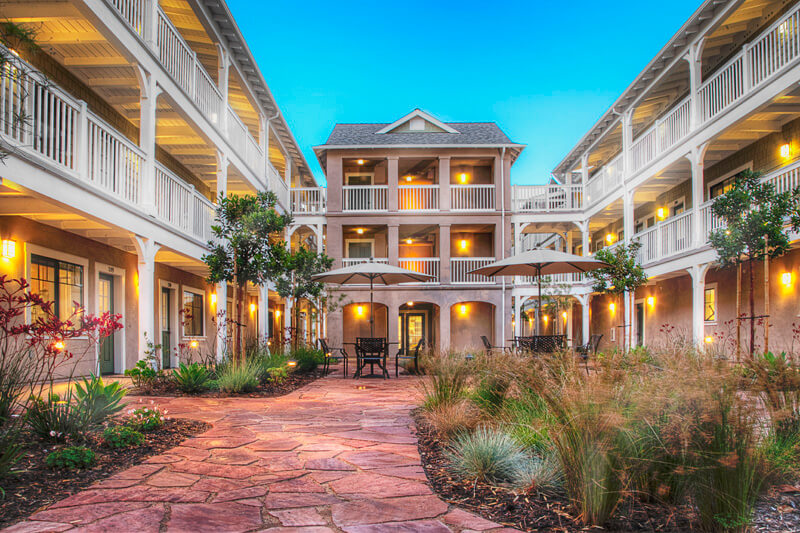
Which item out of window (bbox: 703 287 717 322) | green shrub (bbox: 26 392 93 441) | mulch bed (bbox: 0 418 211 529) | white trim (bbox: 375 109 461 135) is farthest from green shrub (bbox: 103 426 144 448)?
white trim (bbox: 375 109 461 135)

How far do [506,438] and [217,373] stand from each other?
6026mm

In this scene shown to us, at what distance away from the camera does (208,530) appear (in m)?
2.79

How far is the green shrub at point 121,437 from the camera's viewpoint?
4.26m

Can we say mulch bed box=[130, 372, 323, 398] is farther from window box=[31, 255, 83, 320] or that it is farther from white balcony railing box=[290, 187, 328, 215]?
white balcony railing box=[290, 187, 328, 215]

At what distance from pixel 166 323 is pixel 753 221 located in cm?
1232

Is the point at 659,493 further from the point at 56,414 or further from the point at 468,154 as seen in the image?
the point at 468,154

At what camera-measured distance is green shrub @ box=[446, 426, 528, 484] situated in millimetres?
3623

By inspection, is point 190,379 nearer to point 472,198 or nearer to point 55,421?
point 55,421

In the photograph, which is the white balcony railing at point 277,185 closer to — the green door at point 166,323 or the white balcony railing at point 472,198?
the green door at point 166,323

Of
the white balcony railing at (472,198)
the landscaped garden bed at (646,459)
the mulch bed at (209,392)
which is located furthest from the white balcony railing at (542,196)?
the landscaped garden bed at (646,459)

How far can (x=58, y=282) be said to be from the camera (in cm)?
917

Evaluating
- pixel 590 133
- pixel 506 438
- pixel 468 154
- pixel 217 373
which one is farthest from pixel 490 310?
pixel 506 438

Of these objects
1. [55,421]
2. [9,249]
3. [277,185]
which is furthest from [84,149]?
[277,185]

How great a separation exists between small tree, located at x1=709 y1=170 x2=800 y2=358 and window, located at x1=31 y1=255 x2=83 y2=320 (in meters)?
10.3
